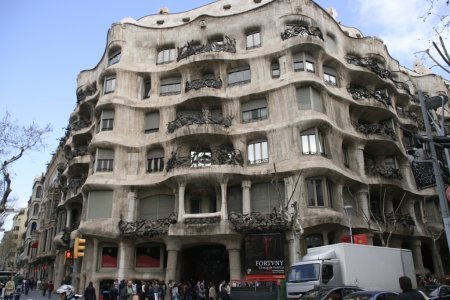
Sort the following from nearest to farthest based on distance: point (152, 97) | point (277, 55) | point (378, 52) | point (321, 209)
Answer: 1. point (321, 209)
2. point (277, 55)
3. point (152, 97)
4. point (378, 52)

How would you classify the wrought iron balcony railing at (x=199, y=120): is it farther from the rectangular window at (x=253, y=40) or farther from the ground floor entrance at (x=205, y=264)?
the ground floor entrance at (x=205, y=264)

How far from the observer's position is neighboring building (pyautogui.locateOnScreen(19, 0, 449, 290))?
28438 millimetres

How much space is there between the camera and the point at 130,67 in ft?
117

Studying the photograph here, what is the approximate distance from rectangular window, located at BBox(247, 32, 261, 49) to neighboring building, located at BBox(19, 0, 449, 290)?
12 cm

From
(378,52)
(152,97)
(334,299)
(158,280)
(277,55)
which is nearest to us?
(334,299)

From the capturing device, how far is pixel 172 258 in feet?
95.6

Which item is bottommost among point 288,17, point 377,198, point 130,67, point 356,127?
point 377,198

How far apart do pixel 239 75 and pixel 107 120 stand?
468 inches

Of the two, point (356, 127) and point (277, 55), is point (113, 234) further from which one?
point (356, 127)

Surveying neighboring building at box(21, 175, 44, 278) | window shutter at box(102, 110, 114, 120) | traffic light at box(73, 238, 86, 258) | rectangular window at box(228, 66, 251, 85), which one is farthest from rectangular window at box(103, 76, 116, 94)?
neighboring building at box(21, 175, 44, 278)

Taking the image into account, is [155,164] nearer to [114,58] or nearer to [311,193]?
A: [114,58]

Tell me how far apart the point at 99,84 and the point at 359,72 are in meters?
23.4

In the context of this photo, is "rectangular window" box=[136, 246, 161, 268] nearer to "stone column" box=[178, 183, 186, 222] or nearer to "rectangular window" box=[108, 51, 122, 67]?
"stone column" box=[178, 183, 186, 222]

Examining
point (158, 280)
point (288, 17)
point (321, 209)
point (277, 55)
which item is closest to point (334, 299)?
point (321, 209)
